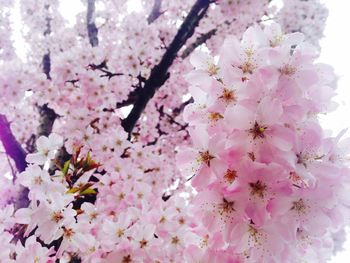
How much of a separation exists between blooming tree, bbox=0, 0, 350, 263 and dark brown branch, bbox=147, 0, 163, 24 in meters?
1.91

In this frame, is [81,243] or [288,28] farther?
[288,28]

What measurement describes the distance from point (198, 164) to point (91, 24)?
18.4 feet

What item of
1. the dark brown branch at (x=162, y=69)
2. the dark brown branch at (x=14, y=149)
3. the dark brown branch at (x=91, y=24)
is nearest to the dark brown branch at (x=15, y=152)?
the dark brown branch at (x=14, y=149)

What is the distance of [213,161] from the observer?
5.57ft

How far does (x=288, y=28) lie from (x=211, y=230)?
6343 millimetres

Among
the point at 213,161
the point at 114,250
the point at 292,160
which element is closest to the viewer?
the point at 292,160

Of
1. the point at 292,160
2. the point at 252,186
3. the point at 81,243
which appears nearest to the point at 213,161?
the point at 252,186

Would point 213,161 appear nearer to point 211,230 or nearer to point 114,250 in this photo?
point 211,230

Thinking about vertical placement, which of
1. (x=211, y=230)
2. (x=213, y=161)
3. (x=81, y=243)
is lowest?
(x=81, y=243)

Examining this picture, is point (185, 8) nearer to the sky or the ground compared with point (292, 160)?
nearer to the ground

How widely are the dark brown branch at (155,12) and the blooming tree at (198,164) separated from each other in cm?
191

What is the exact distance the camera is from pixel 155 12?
7.27 metres

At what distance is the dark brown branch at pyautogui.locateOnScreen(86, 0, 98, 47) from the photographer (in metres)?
6.73

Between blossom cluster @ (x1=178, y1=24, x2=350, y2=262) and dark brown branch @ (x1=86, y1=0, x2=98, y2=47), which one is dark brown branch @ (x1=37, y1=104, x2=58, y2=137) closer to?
dark brown branch @ (x1=86, y1=0, x2=98, y2=47)
